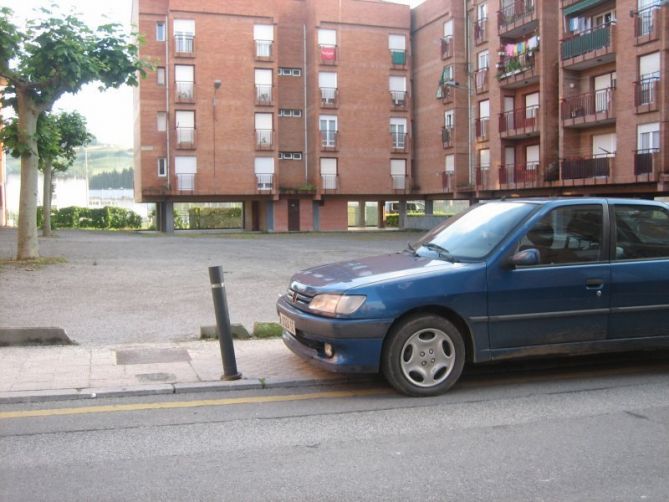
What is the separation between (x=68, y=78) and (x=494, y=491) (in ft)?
47.2

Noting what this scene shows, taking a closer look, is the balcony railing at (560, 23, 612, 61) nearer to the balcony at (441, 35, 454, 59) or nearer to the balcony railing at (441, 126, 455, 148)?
the balcony at (441, 35, 454, 59)

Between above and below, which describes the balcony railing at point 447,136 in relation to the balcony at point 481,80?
below

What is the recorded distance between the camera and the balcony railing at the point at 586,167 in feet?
105

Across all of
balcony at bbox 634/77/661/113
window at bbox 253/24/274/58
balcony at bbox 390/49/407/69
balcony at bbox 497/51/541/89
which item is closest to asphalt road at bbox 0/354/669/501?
balcony at bbox 634/77/661/113

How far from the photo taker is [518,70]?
37781 mm

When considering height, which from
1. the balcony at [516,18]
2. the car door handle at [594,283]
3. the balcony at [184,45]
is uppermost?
the balcony at [184,45]

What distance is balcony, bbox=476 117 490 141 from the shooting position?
42.2m

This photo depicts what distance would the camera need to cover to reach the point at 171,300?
38.7ft

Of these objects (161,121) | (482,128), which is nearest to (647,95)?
(482,128)

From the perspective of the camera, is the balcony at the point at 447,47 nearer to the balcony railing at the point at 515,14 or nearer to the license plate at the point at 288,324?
the balcony railing at the point at 515,14

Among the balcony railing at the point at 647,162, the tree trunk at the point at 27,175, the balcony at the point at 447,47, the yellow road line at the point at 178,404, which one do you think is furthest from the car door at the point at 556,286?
the balcony at the point at 447,47

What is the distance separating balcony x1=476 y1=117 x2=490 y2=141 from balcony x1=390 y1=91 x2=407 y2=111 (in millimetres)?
10187

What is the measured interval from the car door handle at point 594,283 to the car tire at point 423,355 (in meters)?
1.28

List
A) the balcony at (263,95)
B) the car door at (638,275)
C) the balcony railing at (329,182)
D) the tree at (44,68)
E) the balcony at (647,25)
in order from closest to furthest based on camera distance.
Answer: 1. the car door at (638,275)
2. the tree at (44,68)
3. the balcony at (647,25)
4. the balcony at (263,95)
5. the balcony railing at (329,182)
